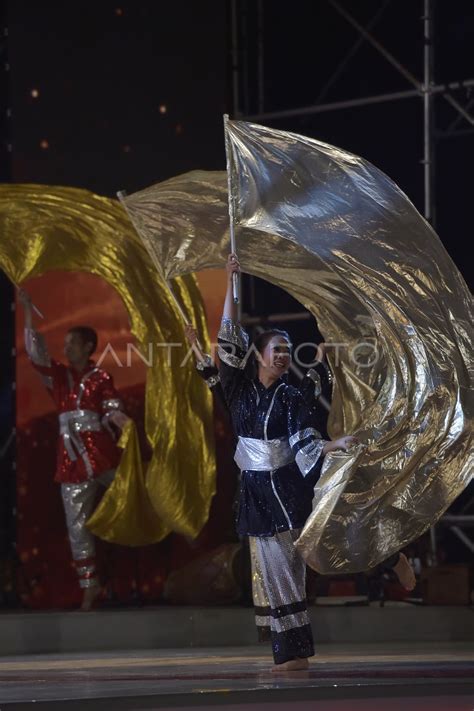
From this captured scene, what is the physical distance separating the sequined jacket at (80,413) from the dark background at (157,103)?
59cm

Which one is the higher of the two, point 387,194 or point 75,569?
point 387,194

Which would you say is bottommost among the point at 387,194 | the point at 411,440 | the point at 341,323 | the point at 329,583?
the point at 329,583

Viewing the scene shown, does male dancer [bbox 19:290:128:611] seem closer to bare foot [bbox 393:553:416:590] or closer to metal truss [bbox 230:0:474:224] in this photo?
metal truss [bbox 230:0:474:224]

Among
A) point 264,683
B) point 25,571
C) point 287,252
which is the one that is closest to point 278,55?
point 287,252

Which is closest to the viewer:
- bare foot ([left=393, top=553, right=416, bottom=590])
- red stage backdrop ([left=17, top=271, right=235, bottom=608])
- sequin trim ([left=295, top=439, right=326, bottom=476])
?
sequin trim ([left=295, top=439, right=326, bottom=476])

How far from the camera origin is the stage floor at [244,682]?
449 cm

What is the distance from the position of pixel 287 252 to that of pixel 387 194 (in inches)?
19.3

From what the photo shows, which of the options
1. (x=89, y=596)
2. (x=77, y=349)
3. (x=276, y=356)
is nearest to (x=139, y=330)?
(x=77, y=349)

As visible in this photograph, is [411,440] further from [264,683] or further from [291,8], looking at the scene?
[291,8]

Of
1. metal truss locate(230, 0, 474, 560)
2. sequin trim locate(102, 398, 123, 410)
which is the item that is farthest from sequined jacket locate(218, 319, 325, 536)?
metal truss locate(230, 0, 474, 560)

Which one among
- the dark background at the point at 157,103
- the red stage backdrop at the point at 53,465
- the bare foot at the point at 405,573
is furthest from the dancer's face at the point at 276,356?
the dark background at the point at 157,103

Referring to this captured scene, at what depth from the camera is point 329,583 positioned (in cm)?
807

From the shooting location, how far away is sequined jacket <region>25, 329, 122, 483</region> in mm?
7516

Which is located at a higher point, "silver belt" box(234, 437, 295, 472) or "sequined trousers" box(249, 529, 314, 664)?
"silver belt" box(234, 437, 295, 472)
